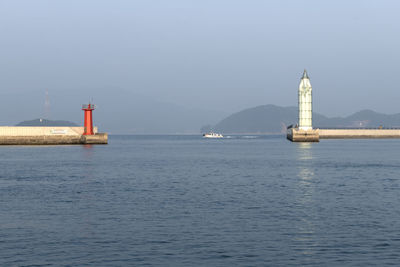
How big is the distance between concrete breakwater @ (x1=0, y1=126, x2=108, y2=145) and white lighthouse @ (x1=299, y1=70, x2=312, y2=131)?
67.0 m

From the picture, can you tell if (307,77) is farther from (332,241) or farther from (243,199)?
(332,241)

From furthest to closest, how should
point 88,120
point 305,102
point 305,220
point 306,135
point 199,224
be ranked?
point 306,135 → point 305,102 → point 88,120 → point 305,220 → point 199,224

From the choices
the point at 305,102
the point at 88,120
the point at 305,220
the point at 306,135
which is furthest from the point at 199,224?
the point at 306,135

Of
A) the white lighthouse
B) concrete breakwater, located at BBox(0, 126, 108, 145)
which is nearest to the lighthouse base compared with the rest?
Result: the white lighthouse

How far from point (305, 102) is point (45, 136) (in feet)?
267

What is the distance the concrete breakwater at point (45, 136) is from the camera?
143000 millimetres

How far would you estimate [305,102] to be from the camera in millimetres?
177750

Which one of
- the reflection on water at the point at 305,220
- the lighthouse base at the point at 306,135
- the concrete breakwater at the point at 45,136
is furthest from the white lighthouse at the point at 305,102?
the reflection on water at the point at 305,220

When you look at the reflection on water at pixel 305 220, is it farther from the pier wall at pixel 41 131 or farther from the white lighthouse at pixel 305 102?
the white lighthouse at pixel 305 102

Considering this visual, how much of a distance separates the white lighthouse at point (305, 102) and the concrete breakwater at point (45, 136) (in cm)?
6703

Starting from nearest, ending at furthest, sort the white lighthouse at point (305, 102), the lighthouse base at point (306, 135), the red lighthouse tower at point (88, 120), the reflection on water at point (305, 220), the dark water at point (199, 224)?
the dark water at point (199, 224)
the reflection on water at point (305, 220)
the red lighthouse tower at point (88, 120)
the white lighthouse at point (305, 102)
the lighthouse base at point (306, 135)

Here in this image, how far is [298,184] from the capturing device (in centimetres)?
4541

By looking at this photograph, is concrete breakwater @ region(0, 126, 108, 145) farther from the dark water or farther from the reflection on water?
the reflection on water

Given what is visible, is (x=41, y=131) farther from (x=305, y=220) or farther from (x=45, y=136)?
(x=305, y=220)
